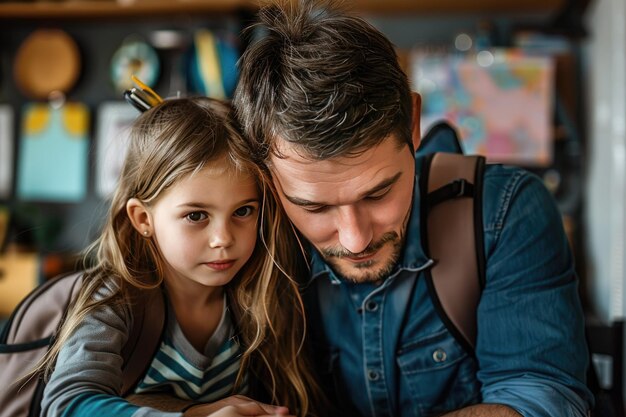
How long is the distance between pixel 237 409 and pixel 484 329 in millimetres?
442

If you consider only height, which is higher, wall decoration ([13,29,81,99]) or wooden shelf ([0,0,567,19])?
wooden shelf ([0,0,567,19])

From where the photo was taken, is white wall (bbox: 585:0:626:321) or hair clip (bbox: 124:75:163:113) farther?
white wall (bbox: 585:0:626:321)

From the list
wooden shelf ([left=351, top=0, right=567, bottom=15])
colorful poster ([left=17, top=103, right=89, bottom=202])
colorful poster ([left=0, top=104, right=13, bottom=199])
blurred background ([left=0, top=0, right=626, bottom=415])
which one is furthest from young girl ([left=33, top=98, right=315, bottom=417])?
colorful poster ([left=0, top=104, right=13, bottom=199])

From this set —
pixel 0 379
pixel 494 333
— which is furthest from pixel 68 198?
pixel 494 333

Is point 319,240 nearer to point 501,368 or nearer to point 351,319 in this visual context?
point 351,319

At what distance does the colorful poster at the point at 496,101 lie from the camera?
2805 mm

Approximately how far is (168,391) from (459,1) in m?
2.34

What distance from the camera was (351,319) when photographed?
122 cm

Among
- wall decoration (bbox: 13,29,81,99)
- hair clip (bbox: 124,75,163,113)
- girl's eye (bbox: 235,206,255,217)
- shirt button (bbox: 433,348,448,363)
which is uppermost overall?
wall decoration (bbox: 13,29,81,99)

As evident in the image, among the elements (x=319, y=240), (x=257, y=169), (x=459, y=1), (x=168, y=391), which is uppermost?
(x=459, y=1)

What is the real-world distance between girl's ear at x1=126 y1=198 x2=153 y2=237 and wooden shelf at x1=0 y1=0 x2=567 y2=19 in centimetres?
189

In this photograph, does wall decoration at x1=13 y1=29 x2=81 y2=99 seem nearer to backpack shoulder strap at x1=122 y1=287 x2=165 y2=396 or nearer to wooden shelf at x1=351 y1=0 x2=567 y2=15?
wooden shelf at x1=351 y1=0 x2=567 y2=15

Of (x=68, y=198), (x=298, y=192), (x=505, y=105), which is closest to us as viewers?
(x=298, y=192)

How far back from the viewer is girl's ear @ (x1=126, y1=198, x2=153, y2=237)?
114cm
